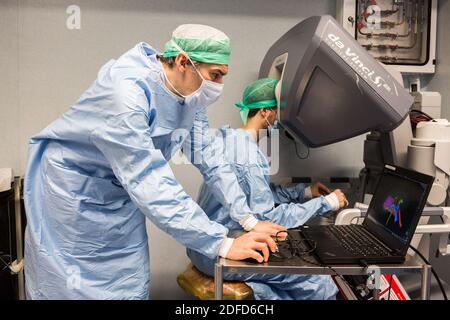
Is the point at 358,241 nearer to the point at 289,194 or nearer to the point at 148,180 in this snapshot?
the point at 148,180

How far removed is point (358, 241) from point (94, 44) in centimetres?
161

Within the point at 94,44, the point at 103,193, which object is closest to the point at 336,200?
the point at 103,193

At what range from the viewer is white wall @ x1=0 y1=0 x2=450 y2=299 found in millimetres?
2068

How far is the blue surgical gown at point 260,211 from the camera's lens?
1.66 metres

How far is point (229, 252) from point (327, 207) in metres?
0.81

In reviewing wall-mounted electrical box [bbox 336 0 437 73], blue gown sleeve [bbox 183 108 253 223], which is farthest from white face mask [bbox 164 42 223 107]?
wall-mounted electrical box [bbox 336 0 437 73]

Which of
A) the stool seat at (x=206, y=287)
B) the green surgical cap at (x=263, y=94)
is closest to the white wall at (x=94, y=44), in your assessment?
the green surgical cap at (x=263, y=94)

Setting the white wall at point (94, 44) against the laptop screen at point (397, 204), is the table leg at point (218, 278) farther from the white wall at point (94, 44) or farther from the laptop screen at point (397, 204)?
the white wall at point (94, 44)

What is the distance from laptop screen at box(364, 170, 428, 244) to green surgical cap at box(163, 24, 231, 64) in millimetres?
649

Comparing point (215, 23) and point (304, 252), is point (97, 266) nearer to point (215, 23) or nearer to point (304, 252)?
point (304, 252)

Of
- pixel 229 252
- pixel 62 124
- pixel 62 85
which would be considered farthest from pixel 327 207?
pixel 62 85

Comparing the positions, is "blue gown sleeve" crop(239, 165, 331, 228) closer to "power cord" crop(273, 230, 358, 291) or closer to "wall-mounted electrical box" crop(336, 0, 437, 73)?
"power cord" crop(273, 230, 358, 291)
